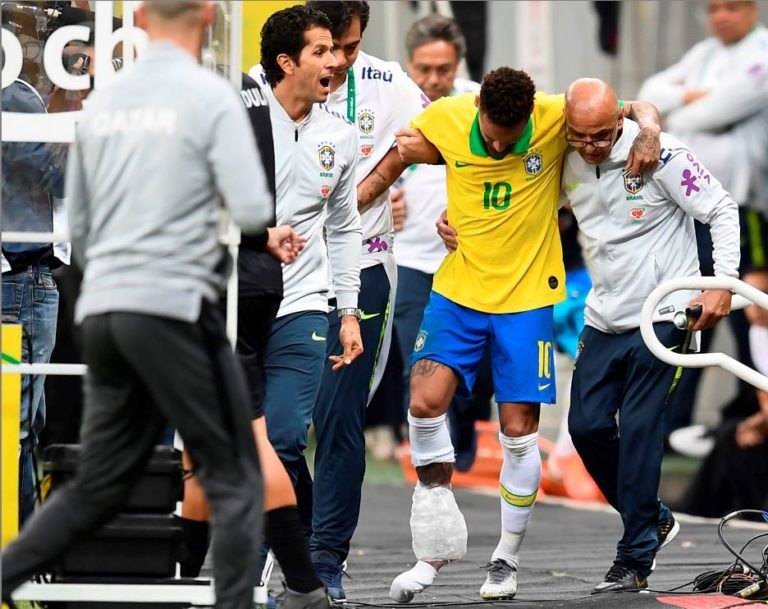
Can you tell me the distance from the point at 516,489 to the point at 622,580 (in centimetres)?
56

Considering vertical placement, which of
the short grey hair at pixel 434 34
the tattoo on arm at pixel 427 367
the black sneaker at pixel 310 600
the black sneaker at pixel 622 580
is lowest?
the black sneaker at pixel 622 580

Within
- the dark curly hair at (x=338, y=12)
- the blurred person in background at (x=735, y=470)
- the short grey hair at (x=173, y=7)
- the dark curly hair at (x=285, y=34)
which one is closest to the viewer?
the short grey hair at (x=173, y=7)

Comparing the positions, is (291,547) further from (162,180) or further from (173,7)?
(173,7)

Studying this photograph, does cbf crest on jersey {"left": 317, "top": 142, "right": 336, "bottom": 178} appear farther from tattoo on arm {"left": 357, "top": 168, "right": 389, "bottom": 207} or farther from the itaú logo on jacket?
the itaú logo on jacket

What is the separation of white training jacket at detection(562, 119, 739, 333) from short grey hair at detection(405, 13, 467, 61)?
2.58m

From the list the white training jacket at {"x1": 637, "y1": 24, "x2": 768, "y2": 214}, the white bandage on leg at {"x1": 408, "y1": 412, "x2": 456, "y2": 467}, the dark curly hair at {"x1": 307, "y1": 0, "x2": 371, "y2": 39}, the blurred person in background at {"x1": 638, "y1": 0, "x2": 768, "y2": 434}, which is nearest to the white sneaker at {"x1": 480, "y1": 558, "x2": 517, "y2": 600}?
the white bandage on leg at {"x1": 408, "y1": 412, "x2": 456, "y2": 467}

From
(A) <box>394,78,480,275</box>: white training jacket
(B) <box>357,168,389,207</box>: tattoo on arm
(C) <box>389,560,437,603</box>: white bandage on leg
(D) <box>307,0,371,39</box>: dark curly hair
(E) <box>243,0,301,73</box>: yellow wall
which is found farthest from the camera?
(A) <box>394,78,480,275</box>: white training jacket

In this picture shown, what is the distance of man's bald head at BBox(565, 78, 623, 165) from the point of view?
671 centimetres

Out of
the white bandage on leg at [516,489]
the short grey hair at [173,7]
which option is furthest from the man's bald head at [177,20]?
the white bandage on leg at [516,489]

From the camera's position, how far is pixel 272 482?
18.8 feet

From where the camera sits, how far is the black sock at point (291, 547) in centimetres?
574

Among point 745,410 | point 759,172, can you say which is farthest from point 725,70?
point 745,410

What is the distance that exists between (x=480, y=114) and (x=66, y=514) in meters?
2.63

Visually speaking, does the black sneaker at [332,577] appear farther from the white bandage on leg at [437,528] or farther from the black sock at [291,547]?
the black sock at [291,547]
